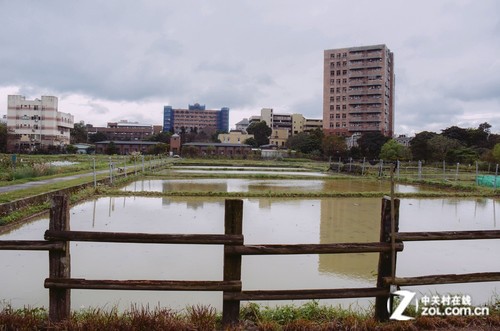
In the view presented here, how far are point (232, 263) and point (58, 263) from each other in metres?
1.43

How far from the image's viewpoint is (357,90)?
81.6m

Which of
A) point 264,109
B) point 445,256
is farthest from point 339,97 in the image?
point 445,256

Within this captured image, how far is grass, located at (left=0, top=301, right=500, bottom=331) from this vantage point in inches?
125

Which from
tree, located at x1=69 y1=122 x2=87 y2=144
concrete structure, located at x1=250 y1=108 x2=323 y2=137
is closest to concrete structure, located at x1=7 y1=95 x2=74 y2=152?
tree, located at x1=69 y1=122 x2=87 y2=144

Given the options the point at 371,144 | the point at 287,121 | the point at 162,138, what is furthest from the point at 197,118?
the point at 371,144

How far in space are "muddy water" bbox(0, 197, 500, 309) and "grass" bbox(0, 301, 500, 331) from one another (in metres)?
0.91

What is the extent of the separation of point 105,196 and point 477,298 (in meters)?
12.8

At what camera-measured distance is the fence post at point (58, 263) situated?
3.32 metres

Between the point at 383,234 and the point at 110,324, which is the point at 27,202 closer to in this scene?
the point at 110,324

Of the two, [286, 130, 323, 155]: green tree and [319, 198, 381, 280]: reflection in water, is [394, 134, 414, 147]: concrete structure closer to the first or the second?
[286, 130, 323, 155]: green tree

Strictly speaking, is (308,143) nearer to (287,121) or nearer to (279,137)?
(279,137)

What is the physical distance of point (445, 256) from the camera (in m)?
6.86

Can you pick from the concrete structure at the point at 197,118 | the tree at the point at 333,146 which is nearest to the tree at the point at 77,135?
the concrete structure at the point at 197,118

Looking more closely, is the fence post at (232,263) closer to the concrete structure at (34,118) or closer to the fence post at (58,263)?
the fence post at (58,263)
